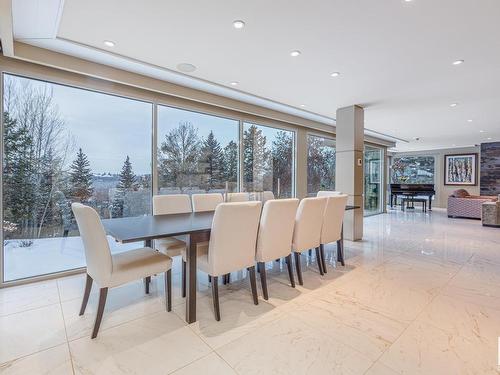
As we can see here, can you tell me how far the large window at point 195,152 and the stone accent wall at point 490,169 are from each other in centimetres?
1061

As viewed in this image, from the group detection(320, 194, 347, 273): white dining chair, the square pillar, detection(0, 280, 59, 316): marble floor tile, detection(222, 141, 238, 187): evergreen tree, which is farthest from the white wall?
detection(0, 280, 59, 316): marble floor tile

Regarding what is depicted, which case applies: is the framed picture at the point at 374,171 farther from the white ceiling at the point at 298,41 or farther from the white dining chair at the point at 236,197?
the white dining chair at the point at 236,197

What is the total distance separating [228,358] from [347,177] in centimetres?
424

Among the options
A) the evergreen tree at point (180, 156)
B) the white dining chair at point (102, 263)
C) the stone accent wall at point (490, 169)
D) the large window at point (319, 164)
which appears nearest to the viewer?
the white dining chair at point (102, 263)

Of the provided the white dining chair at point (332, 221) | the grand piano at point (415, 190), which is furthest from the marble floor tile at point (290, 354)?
the grand piano at point (415, 190)

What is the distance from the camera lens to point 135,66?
3357 millimetres

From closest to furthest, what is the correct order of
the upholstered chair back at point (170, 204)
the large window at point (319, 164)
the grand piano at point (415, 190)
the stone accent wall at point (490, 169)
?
the upholstered chair back at point (170, 204) → the large window at point (319, 164) → the stone accent wall at point (490, 169) → the grand piano at point (415, 190)

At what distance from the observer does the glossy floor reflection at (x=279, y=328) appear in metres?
1.74

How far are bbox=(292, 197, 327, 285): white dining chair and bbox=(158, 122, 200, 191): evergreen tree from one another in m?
2.24

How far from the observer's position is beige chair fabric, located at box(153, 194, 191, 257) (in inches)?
115

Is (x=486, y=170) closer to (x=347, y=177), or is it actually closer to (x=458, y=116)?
(x=458, y=116)

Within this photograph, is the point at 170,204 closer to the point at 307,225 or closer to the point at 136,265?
the point at 136,265

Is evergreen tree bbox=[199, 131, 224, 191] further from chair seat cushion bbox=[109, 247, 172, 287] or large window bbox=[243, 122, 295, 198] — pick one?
chair seat cushion bbox=[109, 247, 172, 287]

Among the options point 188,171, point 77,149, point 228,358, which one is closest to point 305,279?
point 228,358
